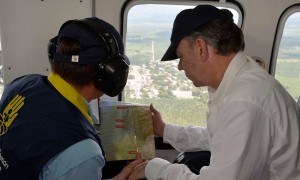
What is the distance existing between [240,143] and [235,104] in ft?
0.47

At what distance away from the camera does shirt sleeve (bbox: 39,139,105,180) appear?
41.0 inches

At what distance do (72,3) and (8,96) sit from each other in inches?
36.6

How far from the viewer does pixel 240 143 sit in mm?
1163

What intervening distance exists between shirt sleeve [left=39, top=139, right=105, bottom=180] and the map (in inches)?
27.0

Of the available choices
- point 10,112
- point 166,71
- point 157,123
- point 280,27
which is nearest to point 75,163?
point 10,112

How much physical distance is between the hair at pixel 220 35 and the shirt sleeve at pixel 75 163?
0.61 meters

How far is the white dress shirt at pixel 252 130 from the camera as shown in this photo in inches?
46.2

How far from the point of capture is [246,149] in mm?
1165

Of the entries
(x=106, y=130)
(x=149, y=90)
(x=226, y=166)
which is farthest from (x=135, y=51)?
(x=226, y=166)

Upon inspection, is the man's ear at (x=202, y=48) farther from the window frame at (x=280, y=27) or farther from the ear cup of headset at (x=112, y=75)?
the window frame at (x=280, y=27)

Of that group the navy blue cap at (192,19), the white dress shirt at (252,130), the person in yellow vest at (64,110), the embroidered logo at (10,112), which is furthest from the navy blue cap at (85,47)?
the white dress shirt at (252,130)

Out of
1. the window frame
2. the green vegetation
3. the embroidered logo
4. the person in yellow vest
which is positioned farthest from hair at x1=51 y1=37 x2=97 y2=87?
the window frame

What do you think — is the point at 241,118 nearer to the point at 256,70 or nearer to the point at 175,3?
the point at 256,70

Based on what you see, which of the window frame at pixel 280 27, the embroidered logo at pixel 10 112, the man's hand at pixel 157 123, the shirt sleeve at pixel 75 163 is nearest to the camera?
the shirt sleeve at pixel 75 163
